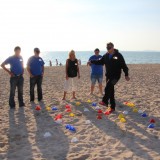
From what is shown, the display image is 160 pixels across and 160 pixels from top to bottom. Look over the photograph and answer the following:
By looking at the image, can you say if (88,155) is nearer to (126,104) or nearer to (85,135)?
(85,135)

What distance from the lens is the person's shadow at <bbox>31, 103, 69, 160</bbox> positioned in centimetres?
607

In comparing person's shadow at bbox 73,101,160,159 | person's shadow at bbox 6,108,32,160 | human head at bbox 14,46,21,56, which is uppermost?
human head at bbox 14,46,21,56

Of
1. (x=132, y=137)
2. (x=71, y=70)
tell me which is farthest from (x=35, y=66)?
(x=132, y=137)

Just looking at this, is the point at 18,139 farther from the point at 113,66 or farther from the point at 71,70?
the point at 71,70

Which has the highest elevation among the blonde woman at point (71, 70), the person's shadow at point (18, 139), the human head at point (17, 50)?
the human head at point (17, 50)

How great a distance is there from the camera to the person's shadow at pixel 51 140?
6.07 metres

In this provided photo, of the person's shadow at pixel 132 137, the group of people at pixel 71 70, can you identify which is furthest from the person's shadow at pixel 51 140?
the group of people at pixel 71 70

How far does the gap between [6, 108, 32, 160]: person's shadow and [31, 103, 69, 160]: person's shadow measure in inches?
10.8

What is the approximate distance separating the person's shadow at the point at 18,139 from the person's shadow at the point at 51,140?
27 cm

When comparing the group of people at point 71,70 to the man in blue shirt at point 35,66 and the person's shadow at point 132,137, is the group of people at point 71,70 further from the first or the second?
the person's shadow at point 132,137

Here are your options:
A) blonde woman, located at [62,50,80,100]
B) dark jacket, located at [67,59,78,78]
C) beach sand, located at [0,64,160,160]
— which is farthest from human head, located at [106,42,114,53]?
→ dark jacket, located at [67,59,78,78]

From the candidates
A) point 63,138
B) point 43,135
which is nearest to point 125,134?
point 63,138

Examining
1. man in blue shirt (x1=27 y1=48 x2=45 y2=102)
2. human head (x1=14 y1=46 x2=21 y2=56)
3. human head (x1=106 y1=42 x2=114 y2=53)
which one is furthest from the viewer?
man in blue shirt (x1=27 y1=48 x2=45 y2=102)

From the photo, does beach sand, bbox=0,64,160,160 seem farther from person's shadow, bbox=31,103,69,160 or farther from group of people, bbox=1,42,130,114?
group of people, bbox=1,42,130,114
